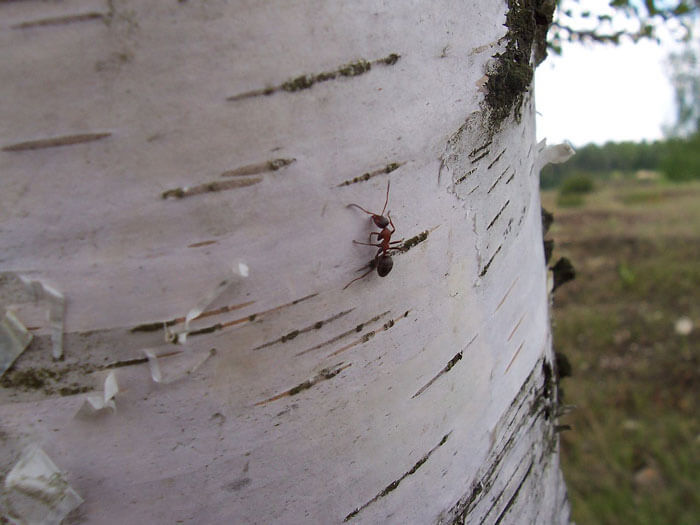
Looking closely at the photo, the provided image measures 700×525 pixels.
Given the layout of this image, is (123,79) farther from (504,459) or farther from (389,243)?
(504,459)

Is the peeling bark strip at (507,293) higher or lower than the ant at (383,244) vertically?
lower

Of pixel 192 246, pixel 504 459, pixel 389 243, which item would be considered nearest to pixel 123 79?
pixel 192 246

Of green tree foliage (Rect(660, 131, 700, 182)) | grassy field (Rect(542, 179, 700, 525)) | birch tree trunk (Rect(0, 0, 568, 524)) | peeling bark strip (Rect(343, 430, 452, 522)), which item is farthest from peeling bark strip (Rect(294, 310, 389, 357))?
green tree foliage (Rect(660, 131, 700, 182))

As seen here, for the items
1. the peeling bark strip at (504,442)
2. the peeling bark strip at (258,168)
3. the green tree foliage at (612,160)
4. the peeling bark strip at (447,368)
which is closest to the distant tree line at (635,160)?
the green tree foliage at (612,160)

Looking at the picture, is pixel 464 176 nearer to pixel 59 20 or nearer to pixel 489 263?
pixel 489 263

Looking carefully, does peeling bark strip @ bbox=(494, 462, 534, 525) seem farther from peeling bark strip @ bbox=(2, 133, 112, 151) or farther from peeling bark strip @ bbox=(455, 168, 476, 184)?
peeling bark strip @ bbox=(2, 133, 112, 151)

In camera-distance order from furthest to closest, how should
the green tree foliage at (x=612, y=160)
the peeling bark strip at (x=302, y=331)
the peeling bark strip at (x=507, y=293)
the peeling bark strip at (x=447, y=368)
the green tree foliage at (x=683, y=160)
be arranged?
the green tree foliage at (x=612, y=160), the green tree foliage at (x=683, y=160), the peeling bark strip at (x=507, y=293), the peeling bark strip at (x=447, y=368), the peeling bark strip at (x=302, y=331)

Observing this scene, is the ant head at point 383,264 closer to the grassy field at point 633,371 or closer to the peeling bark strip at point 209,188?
the peeling bark strip at point 209,188
